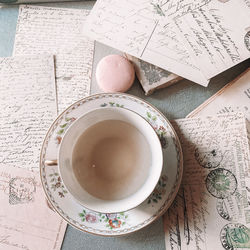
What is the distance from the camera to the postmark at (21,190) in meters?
0.73

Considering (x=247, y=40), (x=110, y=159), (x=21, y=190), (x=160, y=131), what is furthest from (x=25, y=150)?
(x=247, y=40)

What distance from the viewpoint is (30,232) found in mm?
715

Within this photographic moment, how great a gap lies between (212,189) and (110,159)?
0.23 meters

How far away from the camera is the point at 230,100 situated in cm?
72

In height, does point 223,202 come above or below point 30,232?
above

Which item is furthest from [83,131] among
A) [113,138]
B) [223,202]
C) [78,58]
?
[223,202]

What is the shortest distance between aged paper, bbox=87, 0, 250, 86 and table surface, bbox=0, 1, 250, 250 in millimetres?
54

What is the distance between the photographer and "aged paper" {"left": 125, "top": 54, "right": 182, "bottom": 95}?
2.35 feet

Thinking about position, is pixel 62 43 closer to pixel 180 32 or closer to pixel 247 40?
pixel 180 32

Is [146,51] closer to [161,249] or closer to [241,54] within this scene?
[241,54]

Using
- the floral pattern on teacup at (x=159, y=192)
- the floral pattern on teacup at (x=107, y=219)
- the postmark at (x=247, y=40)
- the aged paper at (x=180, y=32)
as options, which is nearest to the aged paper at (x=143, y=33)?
the aged paper at (x=180, y=32)

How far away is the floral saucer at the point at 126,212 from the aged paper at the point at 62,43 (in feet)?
0.26

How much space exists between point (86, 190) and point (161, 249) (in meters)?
0.21

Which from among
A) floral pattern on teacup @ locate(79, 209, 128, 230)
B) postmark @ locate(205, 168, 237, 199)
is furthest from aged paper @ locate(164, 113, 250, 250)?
floral pattern on teacup @ locate(79, 209, 128, 230)
